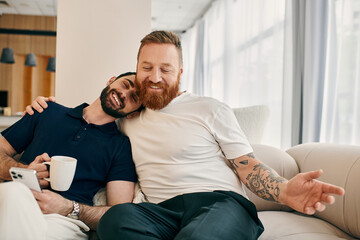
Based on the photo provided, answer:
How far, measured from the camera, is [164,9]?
22.2 ft

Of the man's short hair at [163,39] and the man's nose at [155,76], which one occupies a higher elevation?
the man's short hair at [163,39]

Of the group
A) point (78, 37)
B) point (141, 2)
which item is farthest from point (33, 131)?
point (141, 2)

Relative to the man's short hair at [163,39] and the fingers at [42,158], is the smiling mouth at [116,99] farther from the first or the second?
the fingers at [42,158]

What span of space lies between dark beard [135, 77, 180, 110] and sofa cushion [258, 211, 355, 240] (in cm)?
71

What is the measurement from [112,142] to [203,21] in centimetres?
590

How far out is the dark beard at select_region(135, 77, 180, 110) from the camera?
149 centimetres

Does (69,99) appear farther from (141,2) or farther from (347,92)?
(347,92)

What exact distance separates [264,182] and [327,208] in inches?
18.5

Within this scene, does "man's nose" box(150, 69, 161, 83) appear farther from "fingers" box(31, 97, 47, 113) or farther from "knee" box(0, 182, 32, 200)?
"knee" box(0, 182, 32, 200)

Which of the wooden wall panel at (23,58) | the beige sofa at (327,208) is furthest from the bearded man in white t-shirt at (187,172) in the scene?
the wooden wall panel at (23,58)

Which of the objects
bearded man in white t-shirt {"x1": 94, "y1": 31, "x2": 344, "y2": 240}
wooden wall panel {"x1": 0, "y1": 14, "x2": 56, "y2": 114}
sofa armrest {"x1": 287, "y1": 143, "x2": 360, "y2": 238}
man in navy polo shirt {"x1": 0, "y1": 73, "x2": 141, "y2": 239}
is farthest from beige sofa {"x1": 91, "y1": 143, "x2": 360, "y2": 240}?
wooden wall panel {"x1": 0, "y1": 14, "x2": 56, "y2": 114}

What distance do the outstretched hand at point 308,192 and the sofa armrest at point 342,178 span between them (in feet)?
1.29

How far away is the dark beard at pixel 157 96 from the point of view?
149cm

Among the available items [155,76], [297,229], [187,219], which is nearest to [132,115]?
[155,76]
